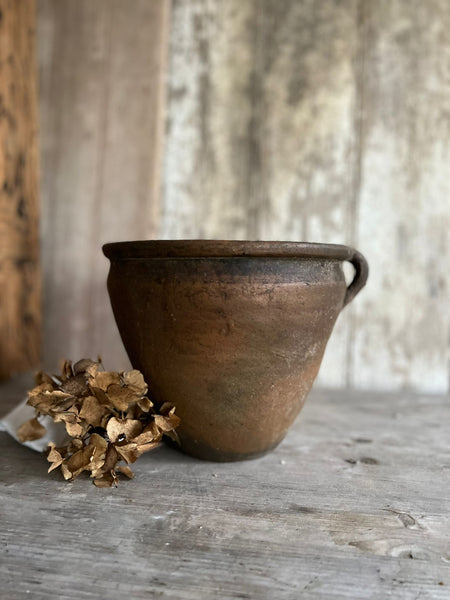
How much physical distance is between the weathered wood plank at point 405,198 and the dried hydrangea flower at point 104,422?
0.87 m

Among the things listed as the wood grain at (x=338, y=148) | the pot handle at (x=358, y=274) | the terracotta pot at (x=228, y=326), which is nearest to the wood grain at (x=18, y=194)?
the wood grain at (x=338, y=148)

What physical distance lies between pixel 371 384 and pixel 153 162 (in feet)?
3.08

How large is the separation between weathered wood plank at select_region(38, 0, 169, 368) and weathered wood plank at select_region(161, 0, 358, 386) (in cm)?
7

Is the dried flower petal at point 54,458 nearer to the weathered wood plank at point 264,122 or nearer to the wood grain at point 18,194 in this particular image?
the wood grain at point 18,194

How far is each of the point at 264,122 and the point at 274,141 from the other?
0.06m

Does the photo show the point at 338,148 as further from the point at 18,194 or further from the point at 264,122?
the point at 18,194

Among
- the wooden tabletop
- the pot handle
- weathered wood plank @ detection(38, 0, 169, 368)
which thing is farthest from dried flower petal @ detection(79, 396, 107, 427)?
weathered wood plank @ detection(38, 0, 169, 368)

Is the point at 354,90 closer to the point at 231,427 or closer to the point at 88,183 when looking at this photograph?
the point at 88,183

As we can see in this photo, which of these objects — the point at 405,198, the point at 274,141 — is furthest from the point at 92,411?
the point at 405,198

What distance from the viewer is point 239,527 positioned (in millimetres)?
711

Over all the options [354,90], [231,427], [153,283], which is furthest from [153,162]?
[231,427]

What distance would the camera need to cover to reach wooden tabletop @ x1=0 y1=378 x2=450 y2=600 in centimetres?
59

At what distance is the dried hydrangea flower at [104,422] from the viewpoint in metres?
0.83

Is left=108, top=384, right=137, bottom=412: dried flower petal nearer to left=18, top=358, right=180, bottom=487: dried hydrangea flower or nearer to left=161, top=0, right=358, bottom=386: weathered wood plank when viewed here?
left=18, top=358, right=180, bottom=487: dried hydrangea flower
